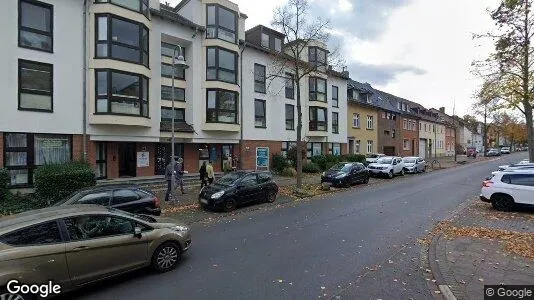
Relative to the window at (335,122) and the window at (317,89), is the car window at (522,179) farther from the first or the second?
the window at (335,122)

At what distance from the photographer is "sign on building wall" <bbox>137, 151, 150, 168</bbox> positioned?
1917cm

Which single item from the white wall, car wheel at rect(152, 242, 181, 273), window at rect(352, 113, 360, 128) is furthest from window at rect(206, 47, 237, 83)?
window at rect(352, 113, 360, 128)

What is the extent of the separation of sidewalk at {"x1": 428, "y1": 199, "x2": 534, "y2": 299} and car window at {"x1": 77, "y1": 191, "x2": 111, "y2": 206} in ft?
28.2

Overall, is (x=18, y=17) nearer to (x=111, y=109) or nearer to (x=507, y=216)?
(x=111, y=109)

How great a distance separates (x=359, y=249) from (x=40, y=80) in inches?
608

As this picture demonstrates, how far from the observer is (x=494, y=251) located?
755 centimetres

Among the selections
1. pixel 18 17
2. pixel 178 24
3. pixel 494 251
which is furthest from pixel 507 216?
pixel 18 17

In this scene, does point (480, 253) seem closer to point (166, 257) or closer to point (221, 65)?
point (166, 257)

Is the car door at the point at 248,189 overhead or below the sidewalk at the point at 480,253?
overhead

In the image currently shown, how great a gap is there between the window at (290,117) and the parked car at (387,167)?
7.43 meters

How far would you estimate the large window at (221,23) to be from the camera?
21812 mm

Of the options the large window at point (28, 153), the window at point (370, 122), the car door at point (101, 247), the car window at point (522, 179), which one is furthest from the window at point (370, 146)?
the car door at point (101, 247)

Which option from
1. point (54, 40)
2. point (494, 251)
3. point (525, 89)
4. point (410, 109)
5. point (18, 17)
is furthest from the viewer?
point (410, 109)

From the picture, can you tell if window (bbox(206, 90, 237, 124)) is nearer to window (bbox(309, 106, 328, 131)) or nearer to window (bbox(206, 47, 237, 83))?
window (bbox(206, 47, 237, 83))
